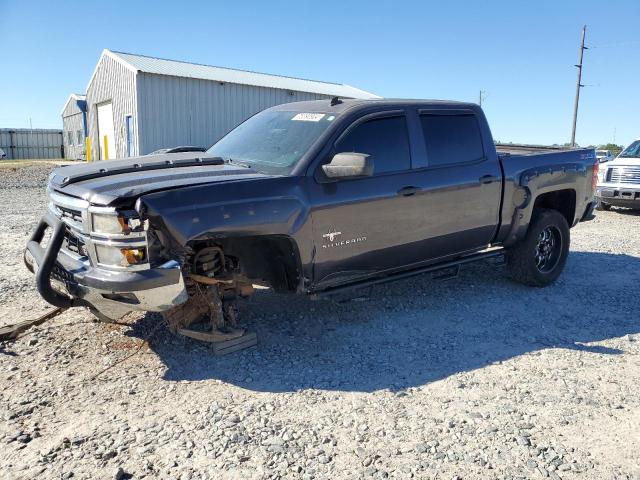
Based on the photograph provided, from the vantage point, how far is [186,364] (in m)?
3.97

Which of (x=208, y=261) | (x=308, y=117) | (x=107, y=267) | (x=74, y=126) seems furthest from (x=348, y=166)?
(x=74, y=126)

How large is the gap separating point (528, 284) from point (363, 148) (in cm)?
279

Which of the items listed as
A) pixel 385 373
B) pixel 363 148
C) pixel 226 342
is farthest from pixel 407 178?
pixel 226 342

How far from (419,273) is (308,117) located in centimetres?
173

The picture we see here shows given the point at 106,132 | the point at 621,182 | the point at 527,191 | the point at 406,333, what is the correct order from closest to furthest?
the point at 406,333, the point at 527,191, the point at 621,182, the point at 106,132

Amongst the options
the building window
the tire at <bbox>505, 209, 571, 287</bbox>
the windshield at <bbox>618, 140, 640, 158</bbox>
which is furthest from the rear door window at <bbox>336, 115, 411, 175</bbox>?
the building window

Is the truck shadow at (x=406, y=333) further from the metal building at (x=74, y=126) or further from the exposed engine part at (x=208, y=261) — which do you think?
the metal building at (x=74, y=126)

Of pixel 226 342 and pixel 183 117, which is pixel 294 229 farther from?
pixel 183 117

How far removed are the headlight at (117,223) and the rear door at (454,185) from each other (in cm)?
244

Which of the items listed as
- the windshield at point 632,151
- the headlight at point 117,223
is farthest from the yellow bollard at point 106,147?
the headlight at point 117,223

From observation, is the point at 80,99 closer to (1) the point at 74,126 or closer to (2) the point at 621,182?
Answer: (1) the point at 74,126

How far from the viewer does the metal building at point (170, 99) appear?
21.2 m

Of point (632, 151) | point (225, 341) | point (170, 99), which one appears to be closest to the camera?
point (225, 341)

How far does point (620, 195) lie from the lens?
12.2 meters
